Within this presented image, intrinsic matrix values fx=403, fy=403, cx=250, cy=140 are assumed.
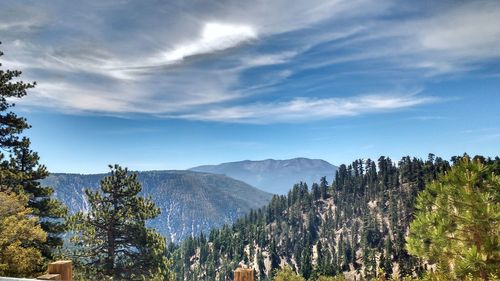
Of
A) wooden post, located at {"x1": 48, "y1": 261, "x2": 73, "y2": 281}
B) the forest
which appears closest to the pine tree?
the forest

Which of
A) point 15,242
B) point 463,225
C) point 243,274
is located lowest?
point 15,242

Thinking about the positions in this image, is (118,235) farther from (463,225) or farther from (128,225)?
(463,225)

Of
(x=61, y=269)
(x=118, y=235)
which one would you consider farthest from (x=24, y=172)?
(x=61, y=269)

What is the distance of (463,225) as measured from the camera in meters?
13.4

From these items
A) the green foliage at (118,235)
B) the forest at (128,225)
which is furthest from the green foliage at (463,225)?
the green foliage at (118,235)

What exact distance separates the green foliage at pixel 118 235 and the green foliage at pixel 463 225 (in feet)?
77.2

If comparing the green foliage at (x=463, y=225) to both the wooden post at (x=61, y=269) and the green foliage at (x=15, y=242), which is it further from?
the green foliage at (x=15, y=242)

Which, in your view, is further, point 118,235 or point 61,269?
point 118,235

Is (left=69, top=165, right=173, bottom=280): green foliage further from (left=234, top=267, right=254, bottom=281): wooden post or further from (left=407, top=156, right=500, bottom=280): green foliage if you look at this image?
(left=234, top=267, right=254, bottom=281): wooden post

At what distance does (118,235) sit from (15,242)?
1665 cm

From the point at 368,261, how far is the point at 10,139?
6196 inches

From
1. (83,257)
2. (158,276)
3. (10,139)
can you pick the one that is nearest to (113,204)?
(83,257)

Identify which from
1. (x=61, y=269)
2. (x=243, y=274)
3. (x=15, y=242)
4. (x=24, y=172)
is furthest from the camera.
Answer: (x=24, y=172)

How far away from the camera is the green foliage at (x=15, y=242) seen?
1662 cm
